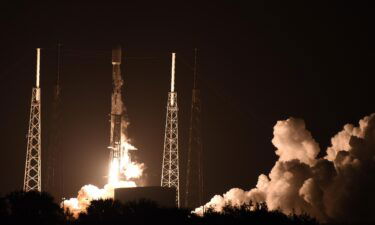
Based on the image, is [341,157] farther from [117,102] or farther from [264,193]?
[117,102]

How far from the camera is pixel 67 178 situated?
125 m

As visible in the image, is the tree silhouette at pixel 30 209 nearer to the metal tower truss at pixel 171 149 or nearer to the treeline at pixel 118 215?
the treeline at pixel 118 215

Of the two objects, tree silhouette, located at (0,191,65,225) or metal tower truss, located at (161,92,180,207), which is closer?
tree silhouette, located at (0,191,65,225)

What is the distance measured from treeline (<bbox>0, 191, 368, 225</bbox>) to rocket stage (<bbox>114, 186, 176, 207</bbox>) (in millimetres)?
7128

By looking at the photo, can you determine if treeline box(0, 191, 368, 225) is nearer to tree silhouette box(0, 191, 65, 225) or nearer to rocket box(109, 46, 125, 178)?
tree silhouette box(0, 191, 65, 225)

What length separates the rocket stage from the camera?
9894 centimetres

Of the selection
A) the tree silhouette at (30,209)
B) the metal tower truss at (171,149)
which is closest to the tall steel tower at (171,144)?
the metal tower truss at (171,149)

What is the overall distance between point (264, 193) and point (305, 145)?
5723mm

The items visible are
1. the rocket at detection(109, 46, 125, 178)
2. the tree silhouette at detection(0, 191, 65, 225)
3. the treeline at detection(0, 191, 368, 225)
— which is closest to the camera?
the treeline at detection(0, 191, 368, 225)

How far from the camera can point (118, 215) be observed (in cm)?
8762

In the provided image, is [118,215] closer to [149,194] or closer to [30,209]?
[30,209]

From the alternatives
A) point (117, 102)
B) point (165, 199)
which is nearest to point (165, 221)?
point (165, 199)

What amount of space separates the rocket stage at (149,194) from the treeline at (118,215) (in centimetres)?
713

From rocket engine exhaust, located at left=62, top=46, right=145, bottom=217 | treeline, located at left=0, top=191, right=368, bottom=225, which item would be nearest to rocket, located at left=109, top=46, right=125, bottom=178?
rocket engine exhaust, located at left=62, top=46, right=145, bottom=217
